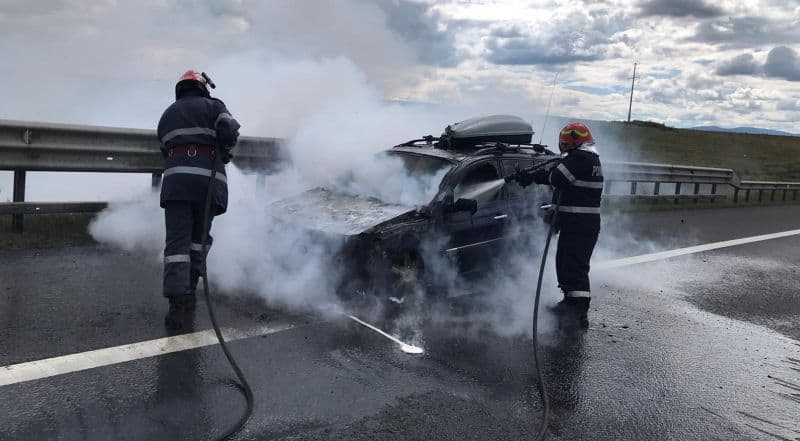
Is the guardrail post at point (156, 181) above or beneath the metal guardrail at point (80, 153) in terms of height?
beneath

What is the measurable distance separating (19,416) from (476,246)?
4.12 meters

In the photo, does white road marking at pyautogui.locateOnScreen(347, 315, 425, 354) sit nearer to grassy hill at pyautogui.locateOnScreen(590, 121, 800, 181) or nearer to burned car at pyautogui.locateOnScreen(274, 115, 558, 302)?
burned car at pyautogui.locateOnScreen(274, 115, 558, 302)

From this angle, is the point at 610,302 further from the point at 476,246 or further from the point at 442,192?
the point at 442,192

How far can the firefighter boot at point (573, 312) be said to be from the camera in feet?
19.6

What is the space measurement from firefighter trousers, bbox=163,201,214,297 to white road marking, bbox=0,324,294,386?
0.53 metres

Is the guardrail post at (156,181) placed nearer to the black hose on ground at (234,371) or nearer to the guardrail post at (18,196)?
the guardrail post at (18,196)

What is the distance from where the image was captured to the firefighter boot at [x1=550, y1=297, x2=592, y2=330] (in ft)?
19.6

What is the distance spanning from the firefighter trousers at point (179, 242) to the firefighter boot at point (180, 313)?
0.09m

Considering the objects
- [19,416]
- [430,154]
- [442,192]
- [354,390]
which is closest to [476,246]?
[442,192]

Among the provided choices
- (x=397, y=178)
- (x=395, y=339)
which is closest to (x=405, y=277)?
(x=395, y=339)

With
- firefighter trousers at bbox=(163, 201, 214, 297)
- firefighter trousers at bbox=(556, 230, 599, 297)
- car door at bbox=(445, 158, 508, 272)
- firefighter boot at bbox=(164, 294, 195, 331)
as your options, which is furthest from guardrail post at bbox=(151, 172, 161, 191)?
firefighter trousers at bbox=(556, 230, 599, 297)

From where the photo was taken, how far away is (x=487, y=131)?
7.13 m

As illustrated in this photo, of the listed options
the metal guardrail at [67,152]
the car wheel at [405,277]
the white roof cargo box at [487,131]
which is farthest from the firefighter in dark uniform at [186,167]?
the metal guardrail at [67,152]

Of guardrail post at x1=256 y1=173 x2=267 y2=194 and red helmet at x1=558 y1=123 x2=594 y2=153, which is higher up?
red helmet at x1=558 y1=123 x2=594 y2=153
